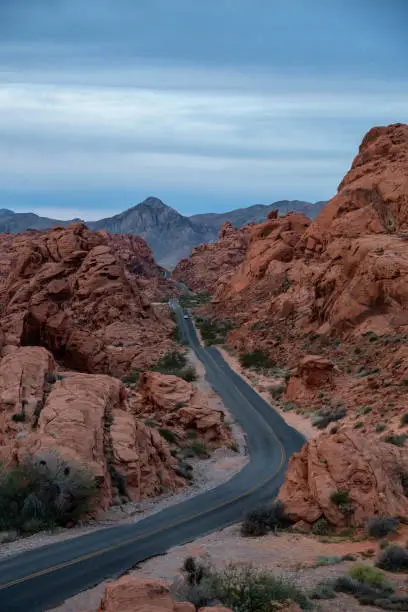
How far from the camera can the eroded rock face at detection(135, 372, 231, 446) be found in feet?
108

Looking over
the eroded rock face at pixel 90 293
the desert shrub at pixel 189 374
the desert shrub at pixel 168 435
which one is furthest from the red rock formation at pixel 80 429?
the desert shrub at pixel 189 374

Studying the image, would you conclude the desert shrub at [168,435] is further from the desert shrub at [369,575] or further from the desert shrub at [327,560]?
the desert shrub at [369,575]

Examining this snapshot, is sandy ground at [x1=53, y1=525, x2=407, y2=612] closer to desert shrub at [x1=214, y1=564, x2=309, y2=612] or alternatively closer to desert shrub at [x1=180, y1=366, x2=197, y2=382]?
desert shrub at [x1=214, y1=564, x2=309, y2=612]

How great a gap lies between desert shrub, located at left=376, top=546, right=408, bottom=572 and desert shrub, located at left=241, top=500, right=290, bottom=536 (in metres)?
4.50

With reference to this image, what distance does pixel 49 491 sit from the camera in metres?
18.3

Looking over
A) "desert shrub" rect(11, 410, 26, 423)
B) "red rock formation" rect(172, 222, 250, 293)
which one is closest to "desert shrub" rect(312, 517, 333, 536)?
"desert shrub" rect(11, 410, 26, 423)

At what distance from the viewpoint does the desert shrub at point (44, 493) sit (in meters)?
17.7

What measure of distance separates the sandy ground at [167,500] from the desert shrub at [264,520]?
11.5ft

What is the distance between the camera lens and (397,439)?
902 inches

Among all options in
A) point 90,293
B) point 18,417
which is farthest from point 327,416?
point 90,293

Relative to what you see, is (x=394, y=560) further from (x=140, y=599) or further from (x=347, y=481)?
(x=140, y=599)

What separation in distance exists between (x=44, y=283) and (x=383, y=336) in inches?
1079

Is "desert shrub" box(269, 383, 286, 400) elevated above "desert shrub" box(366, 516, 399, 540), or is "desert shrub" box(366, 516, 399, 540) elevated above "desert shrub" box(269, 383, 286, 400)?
"desert shrub" box(366, 516, 399, 540)

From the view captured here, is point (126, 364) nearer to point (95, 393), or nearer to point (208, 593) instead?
point (95, 393)
